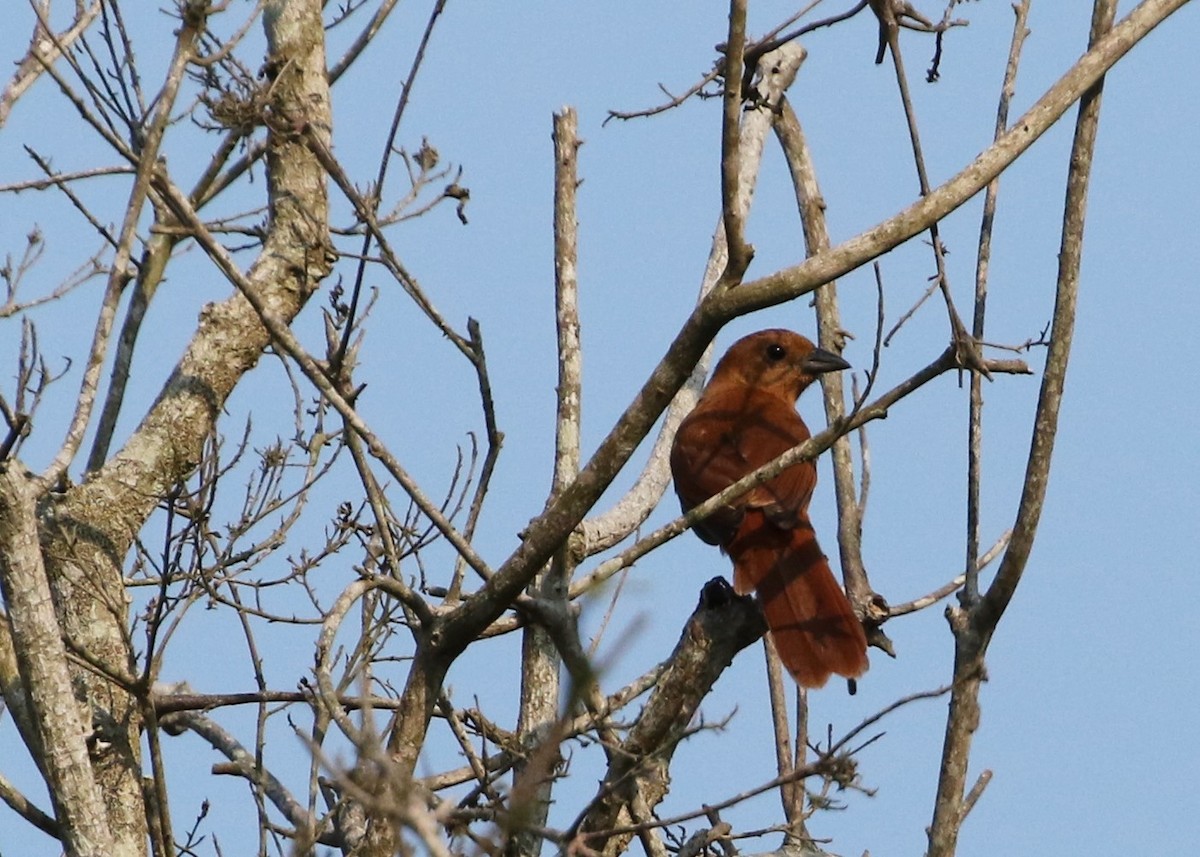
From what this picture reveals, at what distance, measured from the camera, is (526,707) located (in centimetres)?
490

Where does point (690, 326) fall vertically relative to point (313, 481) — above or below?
below

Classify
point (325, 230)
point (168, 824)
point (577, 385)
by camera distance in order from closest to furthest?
point (168, 824) → point (577, 385) → point (325, 230)

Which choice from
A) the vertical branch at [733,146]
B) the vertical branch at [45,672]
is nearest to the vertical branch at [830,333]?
the vertical branch at [733,146]

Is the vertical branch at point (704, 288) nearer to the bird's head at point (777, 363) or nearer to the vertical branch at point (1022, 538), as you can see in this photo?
the bird's head at point (777, 363)

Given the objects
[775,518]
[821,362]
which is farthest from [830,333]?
[775,518]

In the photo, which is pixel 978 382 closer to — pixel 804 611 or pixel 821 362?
pixel 804 611

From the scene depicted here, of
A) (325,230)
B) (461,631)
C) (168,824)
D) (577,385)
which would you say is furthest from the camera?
(325,230)

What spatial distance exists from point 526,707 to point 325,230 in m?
1.94

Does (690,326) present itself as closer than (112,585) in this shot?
Yes

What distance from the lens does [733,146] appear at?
3459 mm

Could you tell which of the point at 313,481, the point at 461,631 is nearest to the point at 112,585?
the point at 313,481

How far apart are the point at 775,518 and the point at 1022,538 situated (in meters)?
1.56

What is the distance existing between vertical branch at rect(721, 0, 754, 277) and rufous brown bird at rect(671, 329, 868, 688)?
35.5 inches

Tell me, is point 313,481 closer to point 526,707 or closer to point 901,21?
point 526,707
